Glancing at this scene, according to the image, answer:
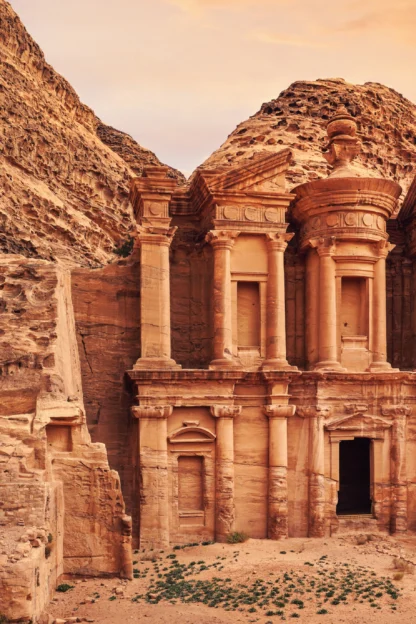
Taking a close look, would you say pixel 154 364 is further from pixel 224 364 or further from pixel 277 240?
pixel 277 240

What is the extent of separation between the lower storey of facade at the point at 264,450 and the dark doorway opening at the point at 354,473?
2.80m

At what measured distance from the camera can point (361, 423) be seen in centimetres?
2344

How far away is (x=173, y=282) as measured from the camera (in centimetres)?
2456

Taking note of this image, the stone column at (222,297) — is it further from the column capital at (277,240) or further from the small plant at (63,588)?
the small plant at (63,588)

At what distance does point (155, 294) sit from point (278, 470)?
5.95 metres

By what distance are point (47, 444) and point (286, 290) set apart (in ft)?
35.1

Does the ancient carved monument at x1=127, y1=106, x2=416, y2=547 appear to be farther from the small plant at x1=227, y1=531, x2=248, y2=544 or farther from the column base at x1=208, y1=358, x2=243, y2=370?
the small plant at x1=227, y1=531, x2=248, y2=544

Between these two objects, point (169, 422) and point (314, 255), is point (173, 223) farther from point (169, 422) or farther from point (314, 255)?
point (169, 422)

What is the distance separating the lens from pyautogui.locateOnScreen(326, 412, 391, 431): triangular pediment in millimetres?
23172

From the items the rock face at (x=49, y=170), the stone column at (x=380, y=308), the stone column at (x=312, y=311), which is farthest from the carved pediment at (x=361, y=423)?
the rock face at (x=49, y=170)

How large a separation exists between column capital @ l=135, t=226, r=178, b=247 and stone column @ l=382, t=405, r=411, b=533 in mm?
7973

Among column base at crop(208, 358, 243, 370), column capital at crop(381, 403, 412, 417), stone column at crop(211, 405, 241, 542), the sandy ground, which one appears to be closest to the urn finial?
column base at crop(208, 358, 243, 370)

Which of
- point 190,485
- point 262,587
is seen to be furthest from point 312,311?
point 262,587

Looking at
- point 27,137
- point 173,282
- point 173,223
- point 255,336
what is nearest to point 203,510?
point 255,336
